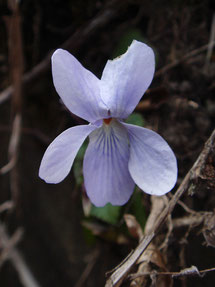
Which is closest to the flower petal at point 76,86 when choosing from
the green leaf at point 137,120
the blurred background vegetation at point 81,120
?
the blurred background vegetation at point 81,120

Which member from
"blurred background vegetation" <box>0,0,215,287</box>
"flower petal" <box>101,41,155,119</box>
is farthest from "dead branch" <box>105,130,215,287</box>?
"flower petal" <box>101,41,155,119</box>

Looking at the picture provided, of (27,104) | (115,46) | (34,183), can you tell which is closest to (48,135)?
(27,104)

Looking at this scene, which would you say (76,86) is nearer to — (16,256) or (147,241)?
(147,241)

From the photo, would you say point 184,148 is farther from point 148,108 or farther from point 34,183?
point 34,183

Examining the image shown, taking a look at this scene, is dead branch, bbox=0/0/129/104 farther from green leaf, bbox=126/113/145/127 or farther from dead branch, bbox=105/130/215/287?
dead branch, bbox=105/130/215/287

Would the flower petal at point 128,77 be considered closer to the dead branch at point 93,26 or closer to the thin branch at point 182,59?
the thin branch at point 182,59

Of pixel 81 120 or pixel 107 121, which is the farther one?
pixel 81 120

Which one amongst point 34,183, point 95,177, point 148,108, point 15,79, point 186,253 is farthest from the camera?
point 34,183

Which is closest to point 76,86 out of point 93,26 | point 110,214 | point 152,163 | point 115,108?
point 115,108
